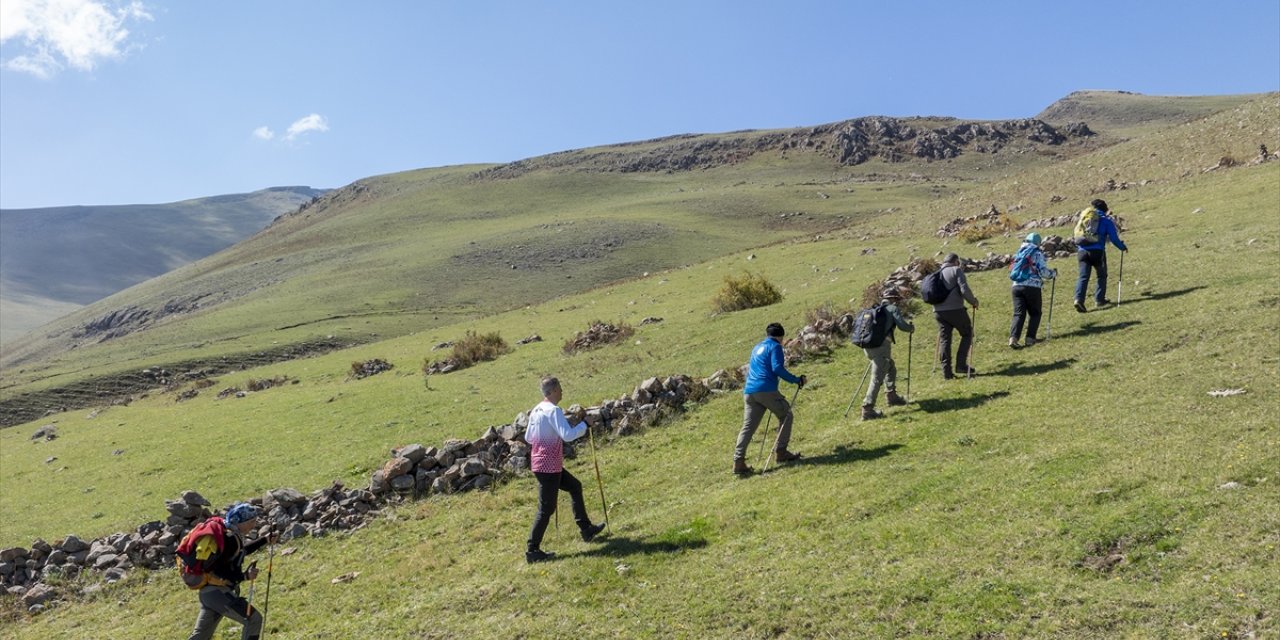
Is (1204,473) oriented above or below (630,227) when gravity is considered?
below

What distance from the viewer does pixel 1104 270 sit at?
19.8m

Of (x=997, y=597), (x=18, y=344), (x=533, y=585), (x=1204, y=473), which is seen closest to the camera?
(x=997, y=597)

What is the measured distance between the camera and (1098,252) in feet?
63.6

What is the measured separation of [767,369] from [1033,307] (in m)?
8.48

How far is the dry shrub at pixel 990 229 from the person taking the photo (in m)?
36.2

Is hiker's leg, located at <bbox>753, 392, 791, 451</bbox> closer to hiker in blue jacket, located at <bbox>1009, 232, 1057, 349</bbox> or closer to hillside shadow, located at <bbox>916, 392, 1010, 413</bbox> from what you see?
hillside shadow, located at <bbox>916, 392, 1010, 413</bbox>

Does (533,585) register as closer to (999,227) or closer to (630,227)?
(999,227)

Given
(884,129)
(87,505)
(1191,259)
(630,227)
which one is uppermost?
(884,129)

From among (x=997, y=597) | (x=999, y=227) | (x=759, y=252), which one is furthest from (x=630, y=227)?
(x=997, y=597)

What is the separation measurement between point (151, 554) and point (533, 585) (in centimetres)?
925

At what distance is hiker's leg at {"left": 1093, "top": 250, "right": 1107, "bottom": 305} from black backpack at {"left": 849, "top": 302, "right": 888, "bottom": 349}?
28.2ft

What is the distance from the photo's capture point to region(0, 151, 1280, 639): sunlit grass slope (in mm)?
8242

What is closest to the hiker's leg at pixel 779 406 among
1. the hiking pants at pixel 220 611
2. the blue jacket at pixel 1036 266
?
the blue jacket at pixel 1036 266

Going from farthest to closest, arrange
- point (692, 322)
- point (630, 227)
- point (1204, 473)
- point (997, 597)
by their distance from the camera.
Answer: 1. point (630, 227)
2. point (692, 322)
3. point (1204, 473)
4. point (997, 597)
